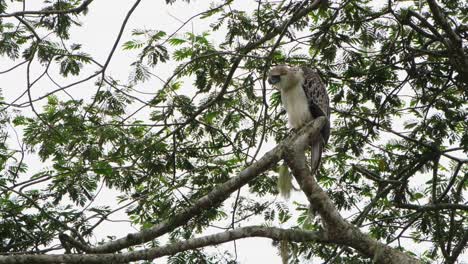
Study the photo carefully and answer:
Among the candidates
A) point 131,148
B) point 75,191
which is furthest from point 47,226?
point 131,148

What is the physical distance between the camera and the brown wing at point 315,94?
18.9 feet

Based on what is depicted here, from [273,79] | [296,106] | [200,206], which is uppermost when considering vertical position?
[273,79]

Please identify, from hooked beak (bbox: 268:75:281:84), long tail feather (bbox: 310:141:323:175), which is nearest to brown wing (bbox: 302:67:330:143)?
long tail feather (bbox: 310:141:323:175)

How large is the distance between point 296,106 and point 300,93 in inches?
5.5

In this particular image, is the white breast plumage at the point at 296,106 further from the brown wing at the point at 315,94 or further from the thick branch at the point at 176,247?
the thick branch at the point at 176,247

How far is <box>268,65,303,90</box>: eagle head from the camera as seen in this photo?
5.64m

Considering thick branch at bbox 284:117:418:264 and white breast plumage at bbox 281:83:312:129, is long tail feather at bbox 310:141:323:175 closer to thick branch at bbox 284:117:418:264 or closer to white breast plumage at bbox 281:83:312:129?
white breast plumage at bbox 281:83:312:129

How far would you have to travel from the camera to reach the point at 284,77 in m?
5.73

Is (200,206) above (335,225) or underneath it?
above

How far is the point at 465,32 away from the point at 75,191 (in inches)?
153

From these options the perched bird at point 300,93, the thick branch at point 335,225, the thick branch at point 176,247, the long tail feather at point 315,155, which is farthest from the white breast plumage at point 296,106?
the thick branch at point 176,247

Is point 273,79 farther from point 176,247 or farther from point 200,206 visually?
point 176,247

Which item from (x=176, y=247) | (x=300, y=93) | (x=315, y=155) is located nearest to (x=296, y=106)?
(x=300, y=93)

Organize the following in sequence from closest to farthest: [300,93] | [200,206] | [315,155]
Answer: [200,206] < [315,155] < [300,93]
